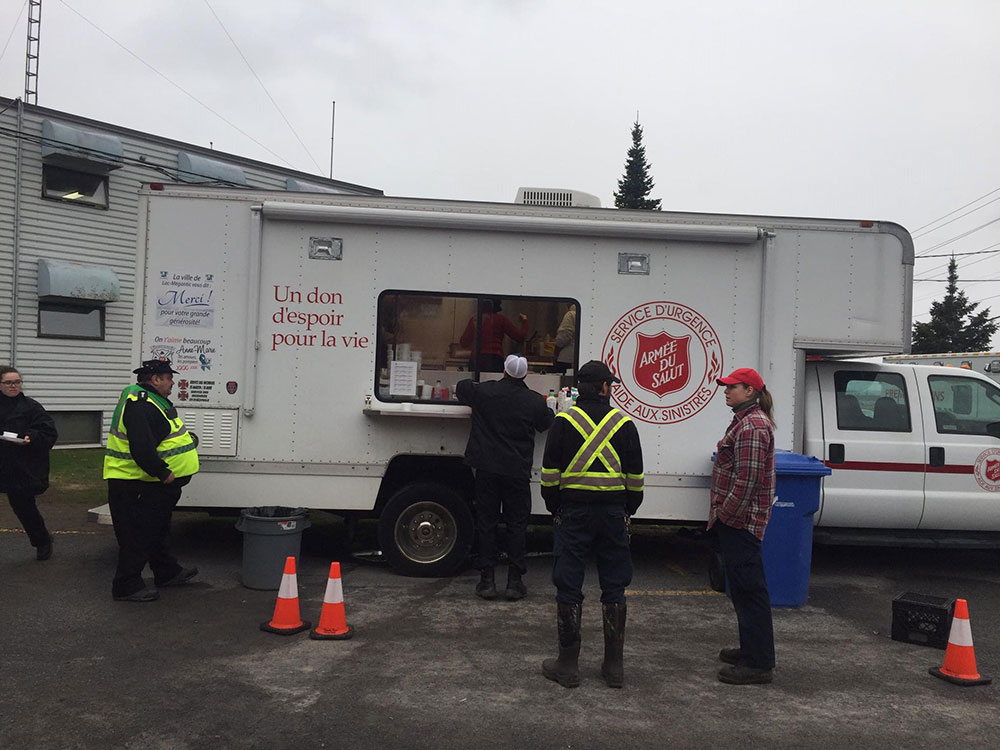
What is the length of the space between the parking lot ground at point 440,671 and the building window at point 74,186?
964 cm

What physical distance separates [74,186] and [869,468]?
46.4 feet

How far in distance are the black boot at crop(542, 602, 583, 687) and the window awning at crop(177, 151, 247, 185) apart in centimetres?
1362

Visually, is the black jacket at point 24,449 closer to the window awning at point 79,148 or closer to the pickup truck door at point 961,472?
the pickup truck door at point 961,472

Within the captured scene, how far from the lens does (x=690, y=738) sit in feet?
13.2

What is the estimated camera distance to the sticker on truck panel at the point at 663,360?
6.88 metres

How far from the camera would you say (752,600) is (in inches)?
187

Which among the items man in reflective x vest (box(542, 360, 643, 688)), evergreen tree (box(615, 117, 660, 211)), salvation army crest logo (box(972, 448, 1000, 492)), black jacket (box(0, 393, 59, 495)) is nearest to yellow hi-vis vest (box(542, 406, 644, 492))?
man in reflective x vest (box(542, 360, 643, 688))

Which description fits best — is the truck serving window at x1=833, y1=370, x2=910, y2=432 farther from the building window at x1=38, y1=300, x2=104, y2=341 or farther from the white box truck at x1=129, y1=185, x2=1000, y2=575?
the building window at x1=38, y1=300, x2=104, y2=341

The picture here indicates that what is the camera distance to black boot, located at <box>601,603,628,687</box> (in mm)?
4582

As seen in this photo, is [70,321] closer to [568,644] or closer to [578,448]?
[578,448]

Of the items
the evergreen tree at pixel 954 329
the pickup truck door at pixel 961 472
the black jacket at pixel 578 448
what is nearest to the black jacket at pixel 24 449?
the black jacket at pixel 578 448

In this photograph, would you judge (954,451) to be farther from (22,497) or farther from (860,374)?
(22,497)

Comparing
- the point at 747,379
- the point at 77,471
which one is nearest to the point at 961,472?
the point at 747,379

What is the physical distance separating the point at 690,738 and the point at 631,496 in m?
1.27
